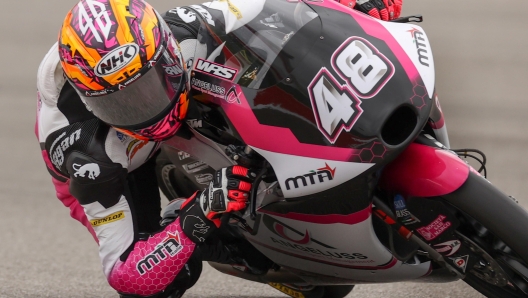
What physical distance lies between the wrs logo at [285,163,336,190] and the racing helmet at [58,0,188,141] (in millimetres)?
517

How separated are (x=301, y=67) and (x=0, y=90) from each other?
281 inches

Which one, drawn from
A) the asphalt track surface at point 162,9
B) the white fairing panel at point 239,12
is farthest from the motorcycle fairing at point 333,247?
the asphalt track surface at point 162,9

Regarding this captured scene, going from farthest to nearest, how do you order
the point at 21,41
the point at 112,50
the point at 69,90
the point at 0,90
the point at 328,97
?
1. the point at 21,41
2. the point at 0,90
3. the point at 69,90
4. the point at 112,50
5. the point at 328,97

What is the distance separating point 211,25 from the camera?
9.07 feet

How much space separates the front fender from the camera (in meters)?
2.36

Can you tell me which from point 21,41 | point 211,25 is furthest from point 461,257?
point 21,41

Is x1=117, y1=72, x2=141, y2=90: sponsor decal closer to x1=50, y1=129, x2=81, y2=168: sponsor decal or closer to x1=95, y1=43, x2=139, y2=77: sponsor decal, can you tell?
x1=95, y1=43, x2=139, y2=77: sponsor decal

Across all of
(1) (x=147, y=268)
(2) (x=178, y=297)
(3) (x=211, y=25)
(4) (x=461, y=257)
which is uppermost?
(3) (x=211, y=25)

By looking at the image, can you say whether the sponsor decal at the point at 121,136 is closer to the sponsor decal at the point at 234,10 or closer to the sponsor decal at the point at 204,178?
the sponsor decal at the point at 204,178

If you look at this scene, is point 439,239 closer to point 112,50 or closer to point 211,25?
point 211,25

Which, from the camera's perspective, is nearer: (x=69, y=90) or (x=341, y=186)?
(x=341, y=186)

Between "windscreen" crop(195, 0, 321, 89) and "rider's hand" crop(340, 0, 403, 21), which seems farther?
"rider's hand" crop(340, 0, 403, 21)

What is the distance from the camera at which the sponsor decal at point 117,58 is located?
8.70 feet

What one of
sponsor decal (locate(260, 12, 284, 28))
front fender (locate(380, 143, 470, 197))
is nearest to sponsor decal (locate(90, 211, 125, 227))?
sponsor decal (locate(260, 12, 284, 28))
